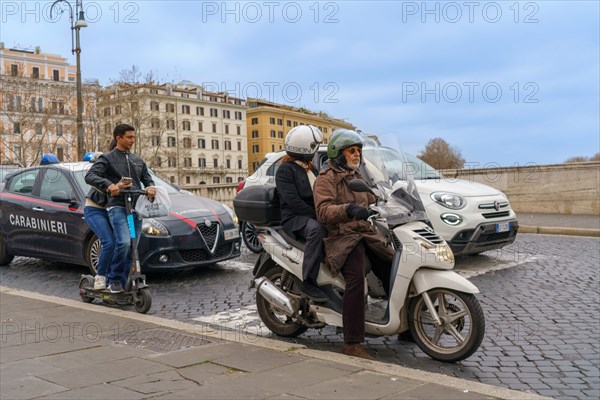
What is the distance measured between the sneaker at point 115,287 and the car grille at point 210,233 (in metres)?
1.76

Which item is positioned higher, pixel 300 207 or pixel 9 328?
pixel 300 207

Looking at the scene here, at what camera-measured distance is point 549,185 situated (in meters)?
19.5

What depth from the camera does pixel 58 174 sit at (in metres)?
9.44

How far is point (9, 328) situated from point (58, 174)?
12.8ft

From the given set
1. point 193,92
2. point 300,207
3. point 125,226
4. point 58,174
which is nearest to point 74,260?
point 58,174

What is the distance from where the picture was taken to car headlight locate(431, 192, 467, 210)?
30.0 ft

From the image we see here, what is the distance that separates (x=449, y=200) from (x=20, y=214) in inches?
250

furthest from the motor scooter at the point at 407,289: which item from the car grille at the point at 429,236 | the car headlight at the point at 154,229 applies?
the car headlight at the point at 154,229

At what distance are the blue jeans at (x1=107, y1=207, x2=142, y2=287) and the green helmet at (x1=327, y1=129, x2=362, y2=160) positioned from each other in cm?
278

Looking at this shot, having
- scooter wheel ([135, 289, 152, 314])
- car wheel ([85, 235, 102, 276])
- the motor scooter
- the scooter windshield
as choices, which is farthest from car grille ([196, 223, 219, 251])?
the scooter windshield

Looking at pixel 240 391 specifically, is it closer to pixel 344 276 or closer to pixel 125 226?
pixel 344 276

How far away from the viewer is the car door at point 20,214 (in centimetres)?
962

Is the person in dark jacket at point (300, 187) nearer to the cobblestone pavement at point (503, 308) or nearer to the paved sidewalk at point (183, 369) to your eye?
the paved sidewalk at point (183, 369)

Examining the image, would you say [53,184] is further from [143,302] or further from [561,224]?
[561,224]
